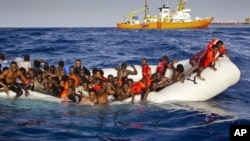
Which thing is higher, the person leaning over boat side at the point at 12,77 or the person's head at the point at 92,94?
the person leaning over boat side at the point at 12,77

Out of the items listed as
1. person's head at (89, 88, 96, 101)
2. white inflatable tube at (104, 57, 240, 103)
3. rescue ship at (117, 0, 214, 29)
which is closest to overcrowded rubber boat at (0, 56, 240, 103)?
white inflatable tube at (104, 57, 240, 103)

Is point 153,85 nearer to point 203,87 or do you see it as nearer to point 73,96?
point 203,87

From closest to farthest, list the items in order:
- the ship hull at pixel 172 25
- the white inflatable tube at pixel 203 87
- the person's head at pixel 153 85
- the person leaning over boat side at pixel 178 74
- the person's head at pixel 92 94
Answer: the person's head at pixel 92 94
the white inflatable tube at pixel 203 87
the person's head at pixel 153 85
the person leaning over boat side at pixel 178 74
the ship hull at pixel 172 25

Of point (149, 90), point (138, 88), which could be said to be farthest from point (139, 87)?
point (149, 90)

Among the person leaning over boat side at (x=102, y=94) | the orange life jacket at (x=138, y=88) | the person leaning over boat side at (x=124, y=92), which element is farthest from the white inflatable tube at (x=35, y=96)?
the orange life jacket at (x=138, y=88)

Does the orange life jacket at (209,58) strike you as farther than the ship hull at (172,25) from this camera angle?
No

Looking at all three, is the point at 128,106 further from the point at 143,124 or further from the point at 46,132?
the point at 46,132

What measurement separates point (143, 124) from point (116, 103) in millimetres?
1728

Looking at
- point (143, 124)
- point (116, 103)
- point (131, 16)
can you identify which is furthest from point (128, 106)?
point (131, 16)

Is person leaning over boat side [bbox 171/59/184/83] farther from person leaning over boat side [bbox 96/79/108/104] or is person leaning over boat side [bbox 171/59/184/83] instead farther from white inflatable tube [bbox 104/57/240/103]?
person leaning over boat side [bbox 96/79/108/104]

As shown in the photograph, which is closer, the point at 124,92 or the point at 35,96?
the point at 124,92

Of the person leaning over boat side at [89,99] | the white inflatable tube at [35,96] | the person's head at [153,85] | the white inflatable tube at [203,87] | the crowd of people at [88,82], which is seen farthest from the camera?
the person's head at [153,85]

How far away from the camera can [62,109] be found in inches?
342

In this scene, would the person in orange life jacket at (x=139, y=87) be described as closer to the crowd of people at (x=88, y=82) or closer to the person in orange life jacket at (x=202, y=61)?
the crowd of people at (x=88, y=82)
